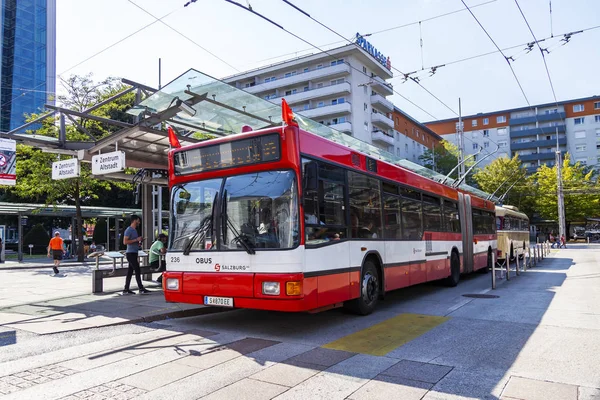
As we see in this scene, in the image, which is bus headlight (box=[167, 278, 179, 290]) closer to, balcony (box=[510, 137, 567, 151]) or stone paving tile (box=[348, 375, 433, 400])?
stone paving tile (box=[348, 375, 433, 400])

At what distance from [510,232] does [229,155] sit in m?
19.2

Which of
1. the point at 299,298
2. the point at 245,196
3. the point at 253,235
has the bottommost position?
the point at 299,298

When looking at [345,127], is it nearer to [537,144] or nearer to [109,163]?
[537,144]

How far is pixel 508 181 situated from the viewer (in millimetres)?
57406

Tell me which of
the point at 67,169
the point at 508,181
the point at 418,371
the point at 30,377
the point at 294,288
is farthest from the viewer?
the point at 508,181

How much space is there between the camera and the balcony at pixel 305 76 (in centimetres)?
5619

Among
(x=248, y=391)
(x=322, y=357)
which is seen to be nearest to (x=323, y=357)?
(x=322, y=357)

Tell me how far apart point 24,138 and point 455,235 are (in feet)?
39.3

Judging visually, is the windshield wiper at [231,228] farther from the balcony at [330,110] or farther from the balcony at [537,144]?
the balcony at [537,144]

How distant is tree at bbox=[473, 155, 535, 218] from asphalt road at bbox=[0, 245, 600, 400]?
52.4 metres

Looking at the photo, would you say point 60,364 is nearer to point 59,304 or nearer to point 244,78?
point 59,304

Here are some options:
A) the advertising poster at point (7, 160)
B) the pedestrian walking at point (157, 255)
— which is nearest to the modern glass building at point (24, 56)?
the advertising poster at point (7, 160)

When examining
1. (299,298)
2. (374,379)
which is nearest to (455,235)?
(299,298)

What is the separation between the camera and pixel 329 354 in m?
5.78
